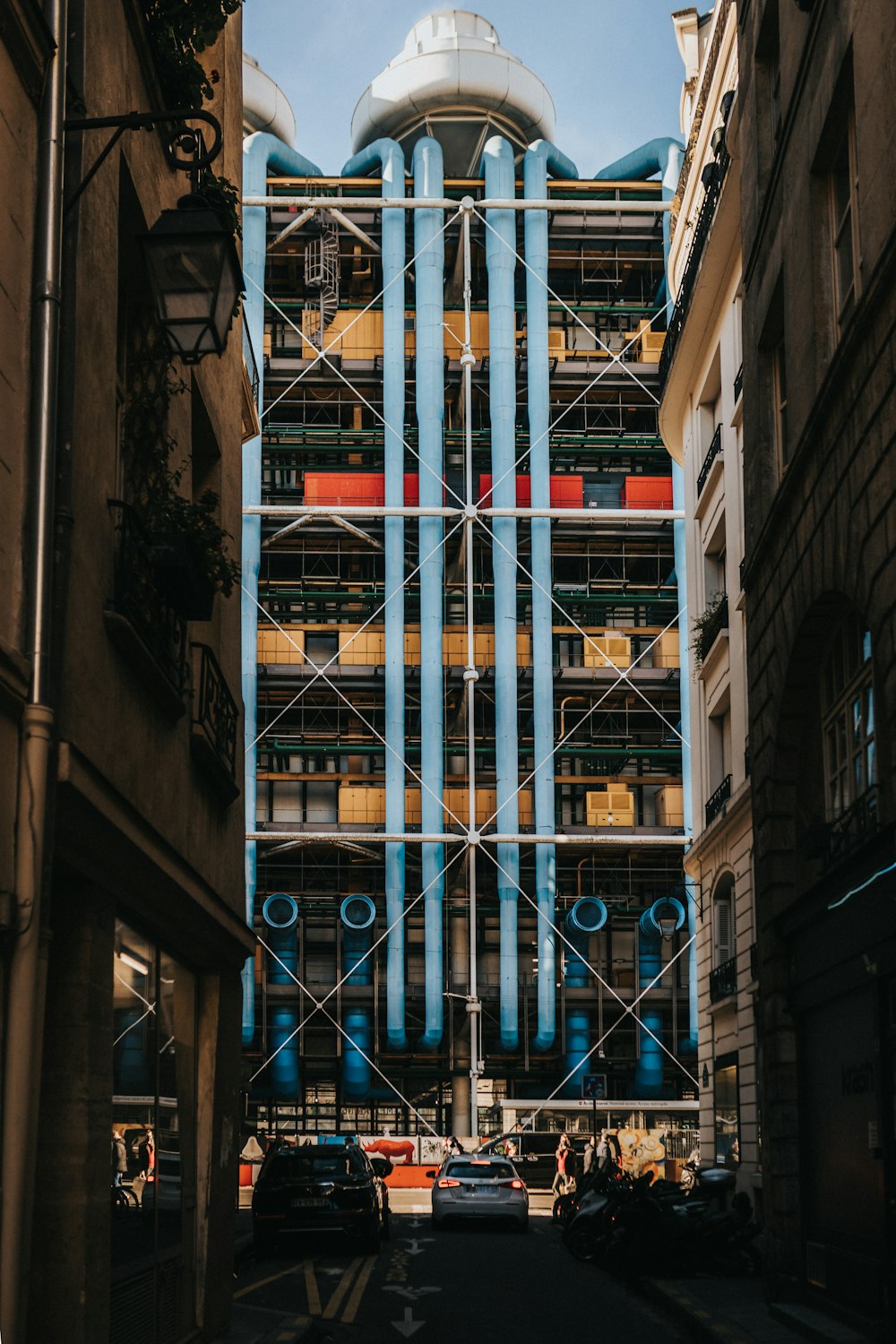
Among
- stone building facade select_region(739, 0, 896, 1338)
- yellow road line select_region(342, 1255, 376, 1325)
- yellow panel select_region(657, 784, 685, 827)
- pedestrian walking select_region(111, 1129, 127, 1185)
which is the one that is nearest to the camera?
pedestrian walking select_region(111, 1129, 127, 1185)

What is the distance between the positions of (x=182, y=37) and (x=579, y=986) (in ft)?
131

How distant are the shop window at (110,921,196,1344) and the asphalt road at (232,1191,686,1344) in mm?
1352

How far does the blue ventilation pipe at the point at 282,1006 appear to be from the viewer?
46562mm

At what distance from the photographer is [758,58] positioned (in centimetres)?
1727

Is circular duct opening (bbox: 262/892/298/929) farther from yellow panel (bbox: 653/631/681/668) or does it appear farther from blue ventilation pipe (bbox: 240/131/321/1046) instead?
yellow panel (bbox: 653/631/681/668)

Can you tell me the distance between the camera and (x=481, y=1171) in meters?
26.9

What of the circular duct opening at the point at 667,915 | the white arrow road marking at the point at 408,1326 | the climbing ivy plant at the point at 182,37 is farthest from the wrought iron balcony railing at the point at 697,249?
the circular duct opening at the point at 667,915

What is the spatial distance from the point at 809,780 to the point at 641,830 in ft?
108

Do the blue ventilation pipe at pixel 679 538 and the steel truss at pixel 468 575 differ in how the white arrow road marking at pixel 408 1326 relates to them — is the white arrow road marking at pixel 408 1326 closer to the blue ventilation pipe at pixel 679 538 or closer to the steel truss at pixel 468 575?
the steel truss at pixel 468 575

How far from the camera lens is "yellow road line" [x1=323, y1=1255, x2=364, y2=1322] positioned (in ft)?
50.1

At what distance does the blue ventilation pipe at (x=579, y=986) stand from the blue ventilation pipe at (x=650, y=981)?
1.30 metres

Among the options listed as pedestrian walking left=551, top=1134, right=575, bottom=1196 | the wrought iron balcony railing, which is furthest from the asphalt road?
the wrought iron balcony railing

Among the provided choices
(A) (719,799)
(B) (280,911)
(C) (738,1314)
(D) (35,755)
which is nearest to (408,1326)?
(C) (738,1314)

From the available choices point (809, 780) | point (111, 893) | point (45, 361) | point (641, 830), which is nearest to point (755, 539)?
point (809, 780)
